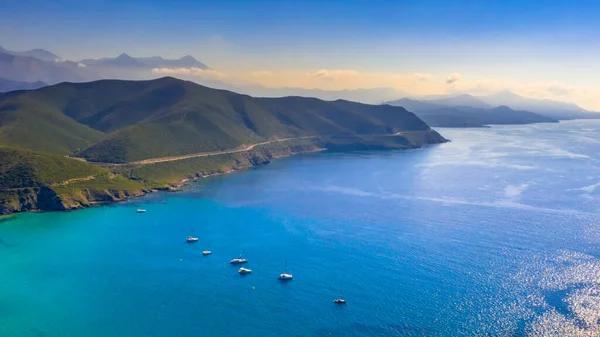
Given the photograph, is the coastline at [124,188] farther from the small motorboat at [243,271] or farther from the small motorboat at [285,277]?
the small motorboat at [285,277]

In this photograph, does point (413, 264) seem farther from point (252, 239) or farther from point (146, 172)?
point (146, 172)

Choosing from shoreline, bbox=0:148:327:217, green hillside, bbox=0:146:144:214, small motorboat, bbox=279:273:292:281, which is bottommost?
small motorboat, bbox=279:273:292:281

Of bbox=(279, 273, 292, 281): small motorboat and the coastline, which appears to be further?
the coastline

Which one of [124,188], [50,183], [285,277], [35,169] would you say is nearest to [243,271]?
[285,277]

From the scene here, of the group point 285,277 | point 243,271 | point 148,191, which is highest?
point 148,191

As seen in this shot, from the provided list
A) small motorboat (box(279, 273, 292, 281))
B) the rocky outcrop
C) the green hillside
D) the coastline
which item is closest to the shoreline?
the coastline

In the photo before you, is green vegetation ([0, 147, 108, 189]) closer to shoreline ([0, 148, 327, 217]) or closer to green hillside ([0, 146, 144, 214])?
green hillside ([0, 146, 144, 214])

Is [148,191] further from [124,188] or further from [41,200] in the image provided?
[41,200]

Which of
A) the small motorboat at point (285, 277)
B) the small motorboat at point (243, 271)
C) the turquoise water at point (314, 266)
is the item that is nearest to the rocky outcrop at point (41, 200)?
the turquoise water at point (314, 266)
